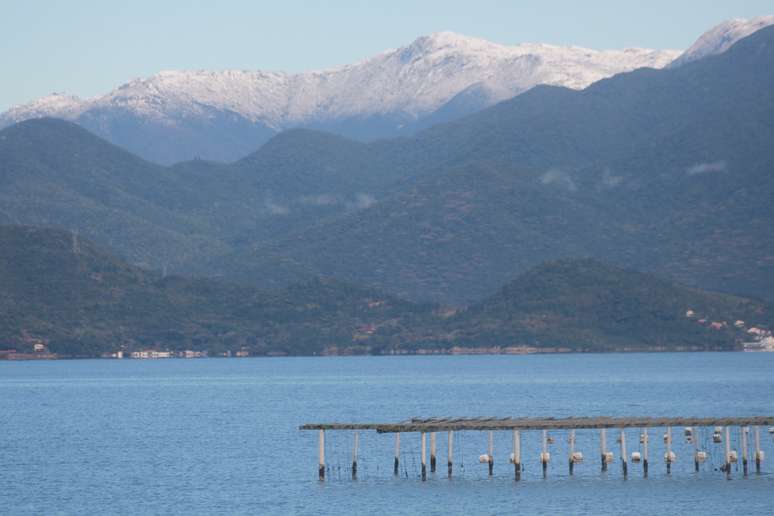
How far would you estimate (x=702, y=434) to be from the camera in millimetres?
154750

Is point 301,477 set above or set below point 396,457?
below

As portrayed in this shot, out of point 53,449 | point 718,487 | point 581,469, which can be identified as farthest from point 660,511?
point 53,449

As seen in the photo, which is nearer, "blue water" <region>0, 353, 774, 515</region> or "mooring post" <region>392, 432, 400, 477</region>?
"blue water" <region>0, 353, 774, 515</region>

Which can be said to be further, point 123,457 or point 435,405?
point 435,405

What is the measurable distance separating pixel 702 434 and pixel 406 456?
120ft

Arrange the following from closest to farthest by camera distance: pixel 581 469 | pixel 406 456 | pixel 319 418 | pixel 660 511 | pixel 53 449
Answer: pixel 660 511 < pixel 581 469 < pixel 406 456 < pixel 53 449 < pixel 319 418

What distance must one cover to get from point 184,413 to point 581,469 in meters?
84.7

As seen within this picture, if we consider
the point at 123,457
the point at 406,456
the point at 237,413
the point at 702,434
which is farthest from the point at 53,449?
the point at 702,434

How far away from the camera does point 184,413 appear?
194 m

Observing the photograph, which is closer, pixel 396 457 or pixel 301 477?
pixel 396 457

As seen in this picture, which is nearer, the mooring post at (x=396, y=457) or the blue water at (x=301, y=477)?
the blue water at (x=301, y=477)

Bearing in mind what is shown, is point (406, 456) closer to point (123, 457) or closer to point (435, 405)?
point (123, 457)

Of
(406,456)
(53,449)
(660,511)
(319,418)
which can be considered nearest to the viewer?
(660,511)

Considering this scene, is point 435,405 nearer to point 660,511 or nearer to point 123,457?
point 123,457
